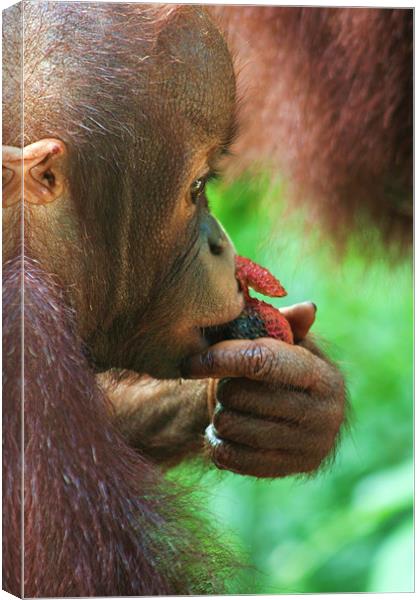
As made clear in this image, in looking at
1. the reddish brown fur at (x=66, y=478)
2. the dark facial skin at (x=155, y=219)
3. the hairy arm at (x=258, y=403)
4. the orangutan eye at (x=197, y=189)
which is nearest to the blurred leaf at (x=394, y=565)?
the hairy arm at (x=258, y=403)

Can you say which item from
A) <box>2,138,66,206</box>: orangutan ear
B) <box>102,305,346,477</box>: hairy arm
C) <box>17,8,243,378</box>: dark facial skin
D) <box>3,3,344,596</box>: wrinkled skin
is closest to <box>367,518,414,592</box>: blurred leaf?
<box>102,305,346,477</box>: hairy arm

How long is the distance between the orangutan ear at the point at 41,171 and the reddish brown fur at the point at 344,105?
0.49 meters

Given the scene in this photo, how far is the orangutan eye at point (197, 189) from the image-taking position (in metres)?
3.20

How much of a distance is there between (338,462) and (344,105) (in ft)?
2.44

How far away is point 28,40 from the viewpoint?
3.11m

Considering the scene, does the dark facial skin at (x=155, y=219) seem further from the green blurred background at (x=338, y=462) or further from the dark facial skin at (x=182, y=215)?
the green blurred background at (x=338, y=462)

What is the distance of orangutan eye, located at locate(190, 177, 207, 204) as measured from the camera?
10.5ft

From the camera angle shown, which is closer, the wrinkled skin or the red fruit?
the wrinkled skin

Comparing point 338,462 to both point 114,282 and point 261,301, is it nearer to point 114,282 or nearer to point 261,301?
point 261,301

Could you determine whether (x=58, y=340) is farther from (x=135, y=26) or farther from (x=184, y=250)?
(x=135, y=26)

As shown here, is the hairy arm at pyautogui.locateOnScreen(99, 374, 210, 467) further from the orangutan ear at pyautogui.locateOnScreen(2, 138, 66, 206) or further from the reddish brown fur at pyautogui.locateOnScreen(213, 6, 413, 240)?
the reddish brown fur at pyautogui.locateOnScreen(213, 6, 413, 240)

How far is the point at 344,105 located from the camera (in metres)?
3.44

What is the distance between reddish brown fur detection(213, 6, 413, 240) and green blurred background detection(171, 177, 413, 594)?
0.10 metres

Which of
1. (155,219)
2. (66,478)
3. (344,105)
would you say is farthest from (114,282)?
(344,105)
